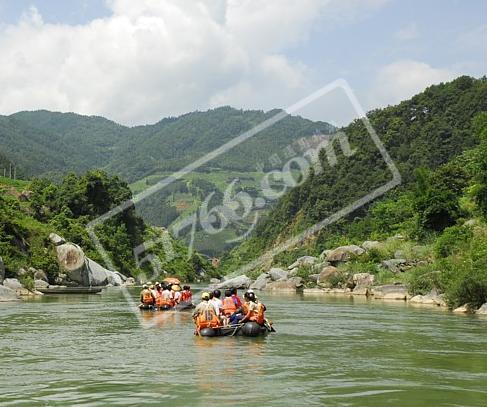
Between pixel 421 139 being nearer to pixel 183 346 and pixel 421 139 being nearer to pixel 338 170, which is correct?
pixel 338 170

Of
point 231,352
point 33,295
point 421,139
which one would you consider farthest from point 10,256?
point 421,139

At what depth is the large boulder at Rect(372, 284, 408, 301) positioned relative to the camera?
44.3 metres

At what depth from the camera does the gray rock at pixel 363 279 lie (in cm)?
5342

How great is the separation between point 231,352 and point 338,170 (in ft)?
315

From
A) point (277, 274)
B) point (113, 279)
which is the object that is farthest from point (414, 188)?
point (113, 279)

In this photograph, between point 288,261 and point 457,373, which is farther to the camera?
point 288,261

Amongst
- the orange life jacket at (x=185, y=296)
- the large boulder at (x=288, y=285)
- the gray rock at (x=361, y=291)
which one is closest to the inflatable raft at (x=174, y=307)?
the orange life jacket at (x=185, y=296)

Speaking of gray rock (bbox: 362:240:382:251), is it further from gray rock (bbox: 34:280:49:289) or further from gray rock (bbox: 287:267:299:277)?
gray rock (bbox: 34:280:49:289)

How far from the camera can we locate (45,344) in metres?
18.9

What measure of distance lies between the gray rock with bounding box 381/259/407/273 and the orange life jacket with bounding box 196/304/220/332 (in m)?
34.1

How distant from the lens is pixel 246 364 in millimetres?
15422

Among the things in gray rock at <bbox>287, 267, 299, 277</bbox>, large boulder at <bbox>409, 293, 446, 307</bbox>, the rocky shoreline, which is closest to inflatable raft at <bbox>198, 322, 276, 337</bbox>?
the rocky shoreline

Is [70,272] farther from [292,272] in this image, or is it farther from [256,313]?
[256,313]

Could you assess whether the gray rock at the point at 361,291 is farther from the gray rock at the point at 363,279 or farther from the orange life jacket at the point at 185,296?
the orange life jacket at the point at 185,296
